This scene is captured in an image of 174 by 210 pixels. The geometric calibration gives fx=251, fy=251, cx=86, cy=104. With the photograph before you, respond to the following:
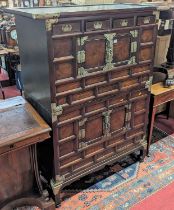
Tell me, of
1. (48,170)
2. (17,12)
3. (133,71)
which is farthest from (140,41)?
(48,170)

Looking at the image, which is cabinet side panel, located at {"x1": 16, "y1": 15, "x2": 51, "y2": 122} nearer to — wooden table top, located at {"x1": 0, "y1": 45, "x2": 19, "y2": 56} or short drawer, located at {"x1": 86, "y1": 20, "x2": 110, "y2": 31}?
short drawer, located at {"x1": 86, "y1": 20, "x2": 110, "y2": 31}

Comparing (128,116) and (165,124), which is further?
(165,124)

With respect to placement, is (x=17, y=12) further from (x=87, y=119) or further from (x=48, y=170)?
(x=48, y=170)

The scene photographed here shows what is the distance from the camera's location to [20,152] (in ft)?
6.19

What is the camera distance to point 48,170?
209 centimetres

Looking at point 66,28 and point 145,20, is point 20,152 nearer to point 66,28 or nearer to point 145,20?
point 66,28

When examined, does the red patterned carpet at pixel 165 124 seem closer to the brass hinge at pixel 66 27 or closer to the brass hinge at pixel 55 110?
the brass hinge at pixel 55 110

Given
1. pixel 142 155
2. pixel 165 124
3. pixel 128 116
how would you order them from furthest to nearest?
pixel 165 124, pixel 142 155, pixel 128 116

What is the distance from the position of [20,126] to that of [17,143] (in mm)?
151

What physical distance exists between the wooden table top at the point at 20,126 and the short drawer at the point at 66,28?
2.19ft

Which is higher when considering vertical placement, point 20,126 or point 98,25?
point 98,25

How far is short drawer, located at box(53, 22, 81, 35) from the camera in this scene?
1564mm

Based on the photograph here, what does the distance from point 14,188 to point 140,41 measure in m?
1.54

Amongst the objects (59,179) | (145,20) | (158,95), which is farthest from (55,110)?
(158,95)
